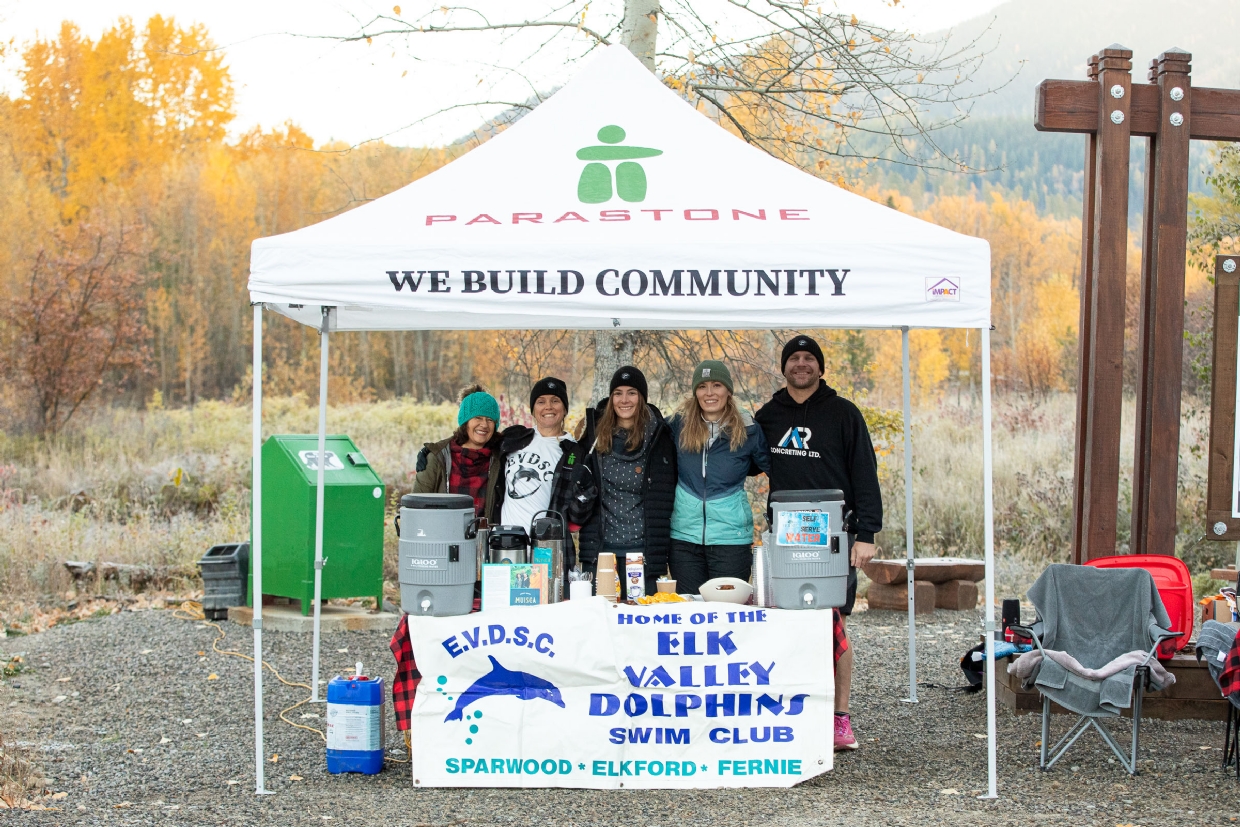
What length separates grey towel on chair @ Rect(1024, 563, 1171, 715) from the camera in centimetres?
506

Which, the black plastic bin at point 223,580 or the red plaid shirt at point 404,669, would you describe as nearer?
the red plaid shirt at point 404,669

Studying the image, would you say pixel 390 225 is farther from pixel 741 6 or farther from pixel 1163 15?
pixel 1163 15

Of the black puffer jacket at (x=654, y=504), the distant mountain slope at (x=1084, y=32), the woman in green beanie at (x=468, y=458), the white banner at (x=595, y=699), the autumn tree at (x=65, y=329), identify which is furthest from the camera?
the distant mountain slope at (x=1084, y=32)

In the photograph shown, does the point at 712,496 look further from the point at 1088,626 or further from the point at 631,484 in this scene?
the point at 1088,626

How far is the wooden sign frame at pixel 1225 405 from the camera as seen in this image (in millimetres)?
5883

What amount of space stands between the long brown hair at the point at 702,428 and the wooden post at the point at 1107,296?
78.8 inches

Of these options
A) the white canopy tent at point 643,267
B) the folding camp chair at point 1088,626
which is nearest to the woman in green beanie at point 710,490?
the white canopy tent at point 643,267

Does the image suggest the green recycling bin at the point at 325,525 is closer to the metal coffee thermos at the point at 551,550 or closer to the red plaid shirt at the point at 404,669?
the red plaid shirt at the point at 404,669

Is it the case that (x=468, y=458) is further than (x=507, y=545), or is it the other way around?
(x=468, y=458)

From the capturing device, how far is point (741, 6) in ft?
27.6

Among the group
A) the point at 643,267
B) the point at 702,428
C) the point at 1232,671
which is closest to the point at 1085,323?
the point at 1232,671

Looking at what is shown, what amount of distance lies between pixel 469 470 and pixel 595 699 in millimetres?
1315

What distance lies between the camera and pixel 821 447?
16.7ft

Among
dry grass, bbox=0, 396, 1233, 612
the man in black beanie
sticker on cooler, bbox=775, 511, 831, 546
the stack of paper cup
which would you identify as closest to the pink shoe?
the man in black beanie
